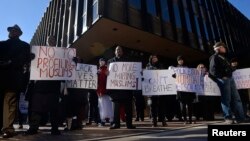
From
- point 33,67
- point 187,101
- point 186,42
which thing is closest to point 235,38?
point 186,42

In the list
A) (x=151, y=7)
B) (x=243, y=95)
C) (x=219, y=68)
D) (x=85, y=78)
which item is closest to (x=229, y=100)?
(x=219, y=68)

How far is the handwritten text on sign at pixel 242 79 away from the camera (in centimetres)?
967

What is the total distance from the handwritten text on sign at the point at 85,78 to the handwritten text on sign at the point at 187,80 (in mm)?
2128

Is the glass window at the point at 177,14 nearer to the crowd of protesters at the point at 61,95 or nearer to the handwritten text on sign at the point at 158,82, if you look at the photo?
the crowd of protesters at the point at 61,95

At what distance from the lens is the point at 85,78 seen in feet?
27.3

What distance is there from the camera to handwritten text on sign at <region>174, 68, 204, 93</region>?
8.48 m

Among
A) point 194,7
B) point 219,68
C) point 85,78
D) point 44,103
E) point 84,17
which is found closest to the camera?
point 44,103

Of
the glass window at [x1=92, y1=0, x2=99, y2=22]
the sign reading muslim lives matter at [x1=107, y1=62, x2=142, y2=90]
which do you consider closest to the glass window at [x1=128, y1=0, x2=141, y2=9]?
the glass window at [x1=92, y1=0, x2=99, y2=22]

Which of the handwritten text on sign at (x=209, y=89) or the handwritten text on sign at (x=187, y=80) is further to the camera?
the handwritten text on sign at (x=209, y=89)

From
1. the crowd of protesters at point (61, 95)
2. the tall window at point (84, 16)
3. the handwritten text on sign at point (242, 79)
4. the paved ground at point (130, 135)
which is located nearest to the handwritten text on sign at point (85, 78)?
the crowd of protesters at point (61, 95)

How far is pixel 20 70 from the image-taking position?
5.96m

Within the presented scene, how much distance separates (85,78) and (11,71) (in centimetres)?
266

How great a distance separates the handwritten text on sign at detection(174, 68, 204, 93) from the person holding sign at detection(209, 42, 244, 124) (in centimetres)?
162

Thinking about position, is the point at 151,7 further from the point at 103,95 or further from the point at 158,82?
the point at 158,82
